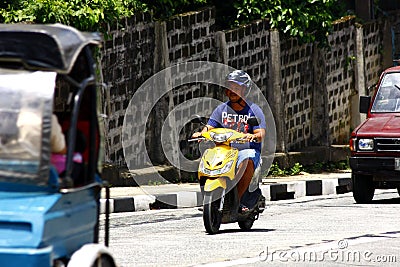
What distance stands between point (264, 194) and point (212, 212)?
561cm

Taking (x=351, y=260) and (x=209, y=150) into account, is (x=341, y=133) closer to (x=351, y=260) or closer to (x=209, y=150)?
(x=209, y=150)

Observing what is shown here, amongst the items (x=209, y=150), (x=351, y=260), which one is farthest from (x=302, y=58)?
(x=351, y=260)

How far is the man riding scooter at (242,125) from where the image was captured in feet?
38.8

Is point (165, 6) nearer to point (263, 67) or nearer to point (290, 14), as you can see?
point (263, 67)

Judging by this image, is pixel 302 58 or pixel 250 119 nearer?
pixel 250 119

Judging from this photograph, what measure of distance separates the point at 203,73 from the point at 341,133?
5126mm

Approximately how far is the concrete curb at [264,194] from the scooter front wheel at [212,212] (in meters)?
2.98

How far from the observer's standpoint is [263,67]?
20000 mm

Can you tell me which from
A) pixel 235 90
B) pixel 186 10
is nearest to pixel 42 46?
pixel 235 90

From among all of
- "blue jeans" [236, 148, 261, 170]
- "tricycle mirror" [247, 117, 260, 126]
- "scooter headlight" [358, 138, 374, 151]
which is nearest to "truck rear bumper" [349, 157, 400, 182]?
"scooter headlight" [358, 138, 374, 151]

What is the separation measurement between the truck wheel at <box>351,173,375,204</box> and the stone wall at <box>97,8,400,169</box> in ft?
11.5

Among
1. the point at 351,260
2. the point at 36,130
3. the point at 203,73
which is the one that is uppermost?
the point at 203,73

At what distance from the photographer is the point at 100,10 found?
15688mm

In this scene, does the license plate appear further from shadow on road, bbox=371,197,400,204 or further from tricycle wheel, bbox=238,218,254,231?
tricycle wheel, bbox=238,218,254,231
